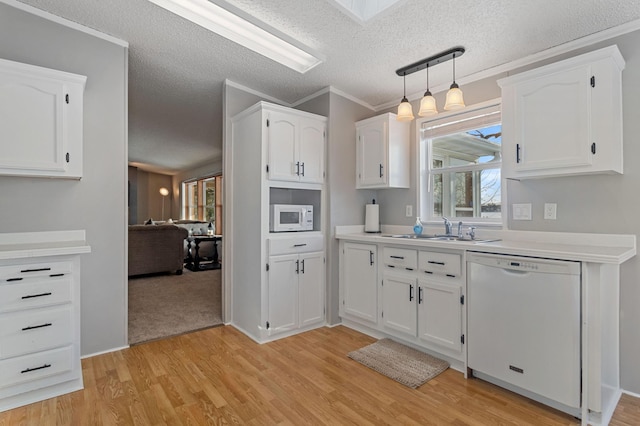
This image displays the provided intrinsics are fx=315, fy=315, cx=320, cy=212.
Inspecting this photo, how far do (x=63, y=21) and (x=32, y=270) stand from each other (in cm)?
177

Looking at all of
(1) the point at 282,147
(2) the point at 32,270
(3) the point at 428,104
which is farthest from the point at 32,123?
(3) the point at 428,104

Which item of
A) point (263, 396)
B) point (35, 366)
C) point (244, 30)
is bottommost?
point (263, 396)

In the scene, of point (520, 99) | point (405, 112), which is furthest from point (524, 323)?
point (405, 112)

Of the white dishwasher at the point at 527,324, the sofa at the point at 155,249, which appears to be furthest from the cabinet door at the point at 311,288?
the sofa at the point at 155,249

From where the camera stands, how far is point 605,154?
1.96m

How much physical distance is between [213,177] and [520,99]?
24.6 ft

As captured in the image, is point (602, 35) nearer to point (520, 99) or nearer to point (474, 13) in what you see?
point (520, 99)

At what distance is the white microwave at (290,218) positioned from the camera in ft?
9.80

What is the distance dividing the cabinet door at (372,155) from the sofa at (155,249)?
3.73 meters

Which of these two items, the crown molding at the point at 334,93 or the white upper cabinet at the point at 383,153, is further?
the crown molding at the point at 334,93

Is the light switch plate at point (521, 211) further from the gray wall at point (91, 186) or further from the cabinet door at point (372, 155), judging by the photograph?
the gray wall at point (91, 186)

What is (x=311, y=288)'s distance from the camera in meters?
3.13

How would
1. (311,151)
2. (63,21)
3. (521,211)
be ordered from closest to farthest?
(63,21) → (521,211) → (311,151)

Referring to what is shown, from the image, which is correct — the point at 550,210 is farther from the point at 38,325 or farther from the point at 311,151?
the point at 38,325
